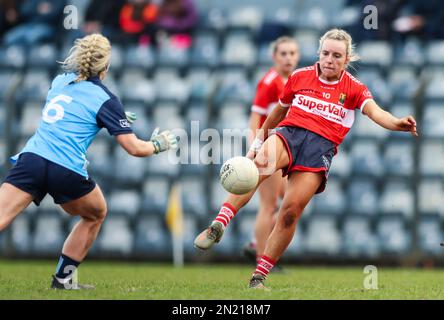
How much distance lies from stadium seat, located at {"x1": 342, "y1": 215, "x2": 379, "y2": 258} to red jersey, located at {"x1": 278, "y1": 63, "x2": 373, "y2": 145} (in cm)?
587

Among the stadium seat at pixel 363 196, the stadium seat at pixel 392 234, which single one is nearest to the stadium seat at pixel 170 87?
the stadium seat at pixel 363 196

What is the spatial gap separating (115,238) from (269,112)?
4383mm

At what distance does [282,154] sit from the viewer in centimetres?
786

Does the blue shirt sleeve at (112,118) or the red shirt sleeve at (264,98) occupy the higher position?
the red shirt sleeve at (264,98)

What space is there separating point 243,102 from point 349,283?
544 centimetres

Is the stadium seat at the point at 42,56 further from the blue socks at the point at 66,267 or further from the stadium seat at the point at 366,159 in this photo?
the blue socks at the point at 66,267

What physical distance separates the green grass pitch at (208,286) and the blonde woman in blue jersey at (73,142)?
0.73 metres

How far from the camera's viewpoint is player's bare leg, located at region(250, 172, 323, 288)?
309 inches

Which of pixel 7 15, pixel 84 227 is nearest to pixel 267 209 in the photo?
pixel 84 227

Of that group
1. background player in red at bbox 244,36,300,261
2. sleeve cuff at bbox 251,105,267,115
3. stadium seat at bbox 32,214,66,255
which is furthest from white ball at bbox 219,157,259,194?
stadium seat at bbox 32,214,66,255

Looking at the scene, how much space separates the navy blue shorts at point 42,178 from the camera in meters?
7.37

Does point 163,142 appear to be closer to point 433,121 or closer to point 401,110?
point 401,110

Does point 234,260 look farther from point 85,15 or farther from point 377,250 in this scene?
point 85,15

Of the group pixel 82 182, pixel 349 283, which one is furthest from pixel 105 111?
pixel 349 283
